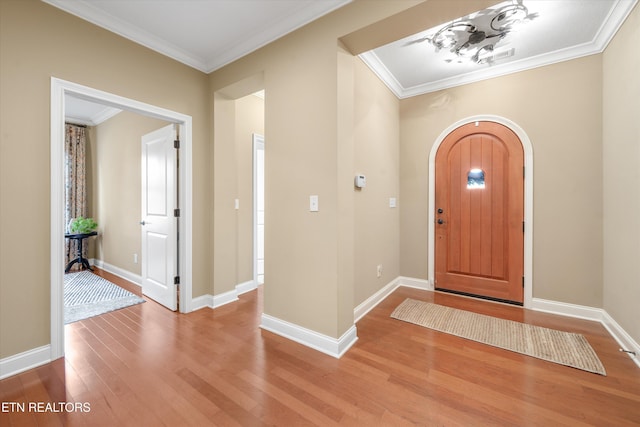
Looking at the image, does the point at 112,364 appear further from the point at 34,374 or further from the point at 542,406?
the point at 542,406

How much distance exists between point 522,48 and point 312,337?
351 centimetres

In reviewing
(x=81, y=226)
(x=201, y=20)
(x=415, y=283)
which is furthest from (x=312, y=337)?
(x=81, y=226)

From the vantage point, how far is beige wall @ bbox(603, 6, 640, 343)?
1.98 metres

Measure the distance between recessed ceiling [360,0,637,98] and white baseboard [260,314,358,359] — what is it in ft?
9.04

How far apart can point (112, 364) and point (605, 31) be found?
16.3 ft

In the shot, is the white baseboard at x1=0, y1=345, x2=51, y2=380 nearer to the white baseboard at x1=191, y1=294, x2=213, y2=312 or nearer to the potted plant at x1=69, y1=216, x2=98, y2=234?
the white baseboard at x1=191, y1=294, x2=213, y2=312

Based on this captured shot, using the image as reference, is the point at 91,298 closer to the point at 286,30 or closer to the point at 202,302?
the point at 202,302

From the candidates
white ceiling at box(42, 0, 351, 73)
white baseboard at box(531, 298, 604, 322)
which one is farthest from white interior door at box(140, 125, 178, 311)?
white baseboard at box(531, 298, 604, 322)

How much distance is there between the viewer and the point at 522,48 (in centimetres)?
271

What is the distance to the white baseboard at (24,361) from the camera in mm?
1800

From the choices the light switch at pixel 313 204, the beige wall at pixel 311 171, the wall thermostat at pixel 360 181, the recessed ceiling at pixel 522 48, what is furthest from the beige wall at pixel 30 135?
the recessed ceiling at pixel 522 48

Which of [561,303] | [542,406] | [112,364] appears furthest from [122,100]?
[561,303]

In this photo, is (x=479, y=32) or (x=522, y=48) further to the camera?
(x=522, y=48)

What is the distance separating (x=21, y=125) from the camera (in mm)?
1869
